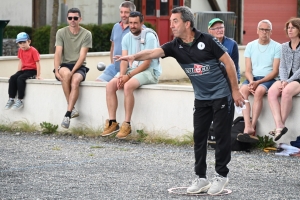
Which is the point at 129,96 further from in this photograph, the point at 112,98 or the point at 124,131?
the point at 124,131

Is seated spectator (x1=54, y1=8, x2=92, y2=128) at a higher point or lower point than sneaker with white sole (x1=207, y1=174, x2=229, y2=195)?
higher

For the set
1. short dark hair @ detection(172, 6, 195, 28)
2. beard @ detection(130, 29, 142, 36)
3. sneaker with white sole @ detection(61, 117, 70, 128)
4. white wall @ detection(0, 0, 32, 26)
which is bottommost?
sneaker with white sole @ detection(61, 117, 70, 128)

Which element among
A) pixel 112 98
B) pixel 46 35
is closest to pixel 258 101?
pixel 112 98

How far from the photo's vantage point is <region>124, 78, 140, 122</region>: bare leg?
11539 millimetres

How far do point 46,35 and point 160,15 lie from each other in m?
6.76

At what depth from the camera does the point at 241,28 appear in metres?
31.2

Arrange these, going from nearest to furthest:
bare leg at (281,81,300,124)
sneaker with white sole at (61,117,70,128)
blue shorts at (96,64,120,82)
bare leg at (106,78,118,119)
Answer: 1. bare leg at (281,81,300,124)
2. bare leg at (106,78,118,119)
3. sneaker with white sole at (61,117,70,128)
4. blue shorts at (96,64,120,82)

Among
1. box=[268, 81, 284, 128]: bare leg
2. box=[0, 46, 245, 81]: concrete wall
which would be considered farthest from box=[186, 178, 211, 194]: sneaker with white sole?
box=[0, 46, 245, 81]: concrete wall

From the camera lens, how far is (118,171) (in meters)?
9.05

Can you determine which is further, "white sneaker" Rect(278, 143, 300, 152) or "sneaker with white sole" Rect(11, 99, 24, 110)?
"sneaker with white sole" Rect(11, 99, 24, 110)

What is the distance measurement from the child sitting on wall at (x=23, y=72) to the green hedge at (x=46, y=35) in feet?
30.6

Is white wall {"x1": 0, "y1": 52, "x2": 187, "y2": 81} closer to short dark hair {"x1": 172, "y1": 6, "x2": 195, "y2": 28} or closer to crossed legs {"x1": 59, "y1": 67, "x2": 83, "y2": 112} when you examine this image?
crossed legs {"x1": 59, "y1": 67, "x2": 83, "y2": 112}

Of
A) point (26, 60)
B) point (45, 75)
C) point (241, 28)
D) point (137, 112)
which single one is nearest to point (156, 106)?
point (137, 112)

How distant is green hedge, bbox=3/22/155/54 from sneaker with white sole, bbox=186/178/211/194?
50.3 feet
